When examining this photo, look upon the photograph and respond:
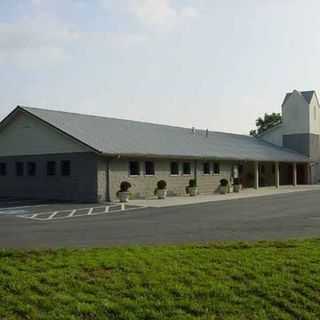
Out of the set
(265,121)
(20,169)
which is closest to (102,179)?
(20,169)

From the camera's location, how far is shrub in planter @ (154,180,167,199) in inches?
1170

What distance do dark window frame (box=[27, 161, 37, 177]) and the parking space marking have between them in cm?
742

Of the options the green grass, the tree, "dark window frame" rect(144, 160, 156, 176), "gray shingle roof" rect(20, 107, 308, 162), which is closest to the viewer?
the green grass

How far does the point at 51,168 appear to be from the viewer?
98.3ft

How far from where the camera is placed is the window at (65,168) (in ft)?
94.7

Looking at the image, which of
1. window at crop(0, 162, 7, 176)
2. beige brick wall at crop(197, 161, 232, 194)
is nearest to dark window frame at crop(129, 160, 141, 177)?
beige brick wall at crop(197, 161, 232, 194)

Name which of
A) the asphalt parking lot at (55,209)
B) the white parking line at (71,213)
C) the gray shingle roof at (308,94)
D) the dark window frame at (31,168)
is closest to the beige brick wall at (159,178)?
the asphalt parking lot at (55,209)

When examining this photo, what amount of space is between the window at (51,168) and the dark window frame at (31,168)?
3.78 ft

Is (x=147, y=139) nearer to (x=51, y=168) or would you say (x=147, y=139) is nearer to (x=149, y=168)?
(x=149, y=168)

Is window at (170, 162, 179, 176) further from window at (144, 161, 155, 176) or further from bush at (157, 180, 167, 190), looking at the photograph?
bush at (157, 180, 167, 190)

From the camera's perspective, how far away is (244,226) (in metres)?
15.2

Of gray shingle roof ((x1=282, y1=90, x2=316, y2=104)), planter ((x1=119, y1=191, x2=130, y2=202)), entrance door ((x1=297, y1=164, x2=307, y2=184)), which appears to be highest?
gray shingle roof ((x1=282, y1=90, x2=316, y2=104))

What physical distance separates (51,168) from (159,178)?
610 cm

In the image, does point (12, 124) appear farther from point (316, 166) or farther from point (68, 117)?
point (316, 166)
